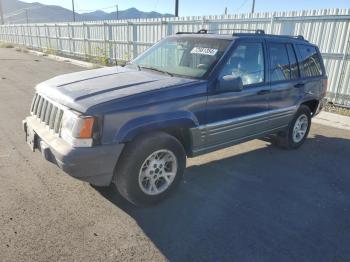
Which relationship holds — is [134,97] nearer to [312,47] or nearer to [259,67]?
[259,67]

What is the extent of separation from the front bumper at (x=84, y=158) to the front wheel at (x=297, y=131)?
3.48 meters

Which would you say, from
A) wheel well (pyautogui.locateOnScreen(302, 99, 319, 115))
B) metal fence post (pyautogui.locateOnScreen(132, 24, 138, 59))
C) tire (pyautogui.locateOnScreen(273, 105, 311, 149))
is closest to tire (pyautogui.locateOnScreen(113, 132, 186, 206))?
tire (pyautogui.locateOnScreen(273, 105, 311, 149))

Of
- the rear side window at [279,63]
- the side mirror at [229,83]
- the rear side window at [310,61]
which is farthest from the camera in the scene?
the rear side window at [310,61]

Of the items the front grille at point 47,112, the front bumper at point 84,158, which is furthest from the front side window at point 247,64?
the front grille at point 47,112

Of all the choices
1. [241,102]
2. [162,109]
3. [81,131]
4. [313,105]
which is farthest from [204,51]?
[313,105]

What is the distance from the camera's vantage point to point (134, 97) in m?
3.32

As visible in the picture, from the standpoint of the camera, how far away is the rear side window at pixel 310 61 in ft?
18.4

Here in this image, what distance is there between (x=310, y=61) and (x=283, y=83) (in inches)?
44.6

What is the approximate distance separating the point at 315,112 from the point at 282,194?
2607 millimetres

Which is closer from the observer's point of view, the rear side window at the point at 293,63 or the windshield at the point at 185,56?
the windshield at the point at 185,56

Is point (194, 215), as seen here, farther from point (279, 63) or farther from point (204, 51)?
point (279, 63)

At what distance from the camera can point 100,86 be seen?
143 inches

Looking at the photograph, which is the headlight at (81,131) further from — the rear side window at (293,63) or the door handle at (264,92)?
the rear side window at (293,63)

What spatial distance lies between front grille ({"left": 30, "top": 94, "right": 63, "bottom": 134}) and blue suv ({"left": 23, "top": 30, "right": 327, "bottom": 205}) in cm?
1
